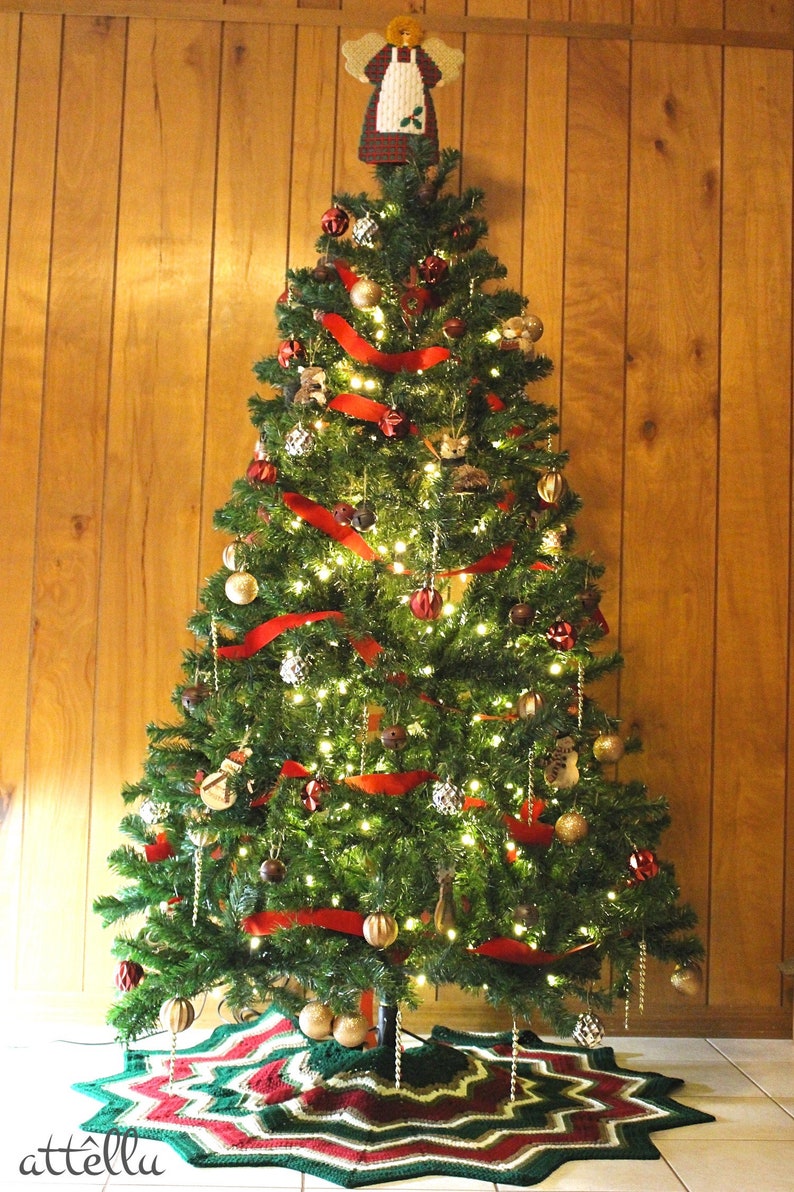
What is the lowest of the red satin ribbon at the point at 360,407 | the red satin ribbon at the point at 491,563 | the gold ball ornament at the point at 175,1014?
the gold ball ornament at the point at 175,1014

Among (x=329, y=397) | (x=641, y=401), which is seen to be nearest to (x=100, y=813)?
(x=329, y=397)

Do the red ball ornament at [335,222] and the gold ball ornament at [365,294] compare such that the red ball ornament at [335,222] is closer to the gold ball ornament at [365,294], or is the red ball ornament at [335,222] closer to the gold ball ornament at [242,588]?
the gold ball ornament at [365,294]

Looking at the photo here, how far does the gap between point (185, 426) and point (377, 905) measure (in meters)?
1.19

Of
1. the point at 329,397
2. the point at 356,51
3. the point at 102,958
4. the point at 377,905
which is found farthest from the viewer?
the point at 102,958

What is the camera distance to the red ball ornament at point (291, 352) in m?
1.97

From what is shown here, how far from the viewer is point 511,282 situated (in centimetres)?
244

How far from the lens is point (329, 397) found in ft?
6.28

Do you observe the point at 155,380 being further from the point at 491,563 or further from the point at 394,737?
the point at 394,737

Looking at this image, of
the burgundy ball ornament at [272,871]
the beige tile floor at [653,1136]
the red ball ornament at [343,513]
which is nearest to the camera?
the beige tile floor at [653,1136]

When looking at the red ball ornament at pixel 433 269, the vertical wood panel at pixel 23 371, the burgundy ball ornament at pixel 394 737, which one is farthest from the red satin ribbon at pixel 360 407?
the vertical wood panel at pixel 23 371

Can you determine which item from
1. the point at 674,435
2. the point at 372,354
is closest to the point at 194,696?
the point at 372,354

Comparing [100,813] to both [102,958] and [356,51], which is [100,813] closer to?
[102,958]

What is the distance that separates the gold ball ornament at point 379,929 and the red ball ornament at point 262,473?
750 mm

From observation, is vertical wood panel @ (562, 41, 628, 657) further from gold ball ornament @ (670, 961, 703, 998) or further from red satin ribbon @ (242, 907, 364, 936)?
red satin ribbon @ (242, 907, 364, 936)
